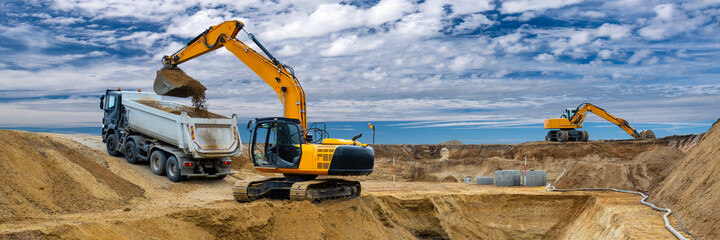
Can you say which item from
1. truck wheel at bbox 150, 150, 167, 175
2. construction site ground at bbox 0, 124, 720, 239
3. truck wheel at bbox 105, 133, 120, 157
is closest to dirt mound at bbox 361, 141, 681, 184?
construction site ground at bbox 0, 124, 720, 239

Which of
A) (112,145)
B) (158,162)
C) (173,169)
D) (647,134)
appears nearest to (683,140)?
(647,134)

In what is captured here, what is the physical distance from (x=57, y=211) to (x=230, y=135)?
7.46 metres

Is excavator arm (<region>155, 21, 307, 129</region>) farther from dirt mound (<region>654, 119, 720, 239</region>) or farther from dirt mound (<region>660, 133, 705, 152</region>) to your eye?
dirt mound (<region>660, 133, 705, 152</region>)

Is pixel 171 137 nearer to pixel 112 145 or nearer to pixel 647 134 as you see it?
pixel 112 145

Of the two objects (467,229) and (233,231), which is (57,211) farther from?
(467,229)

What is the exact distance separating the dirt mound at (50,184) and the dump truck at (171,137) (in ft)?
7.62

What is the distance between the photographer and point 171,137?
16.5 metres

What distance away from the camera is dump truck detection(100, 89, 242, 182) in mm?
16250

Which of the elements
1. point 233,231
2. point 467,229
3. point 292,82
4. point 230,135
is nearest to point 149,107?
point 230,135

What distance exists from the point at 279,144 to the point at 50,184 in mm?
4889

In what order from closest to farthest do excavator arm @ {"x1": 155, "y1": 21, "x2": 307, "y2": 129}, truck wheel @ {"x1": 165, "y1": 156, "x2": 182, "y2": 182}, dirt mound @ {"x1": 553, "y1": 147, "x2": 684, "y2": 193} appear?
excavator arm @ {"x1": 155, "y1": 21, "x2": 307, "y2": 129} < truck wheel @ {"x1": 165, "y1": 156, "x2": 182, "y2": 182} < dirt mound @ {"x1": 553, "y1": 147, "x2": 684, "y2": 193}

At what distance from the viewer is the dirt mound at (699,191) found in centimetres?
890

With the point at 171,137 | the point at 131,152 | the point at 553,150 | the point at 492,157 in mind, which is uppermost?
the point at 171,137

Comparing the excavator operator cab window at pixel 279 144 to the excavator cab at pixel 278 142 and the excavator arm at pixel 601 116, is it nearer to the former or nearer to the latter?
the excavator cab at pixel 278 142
